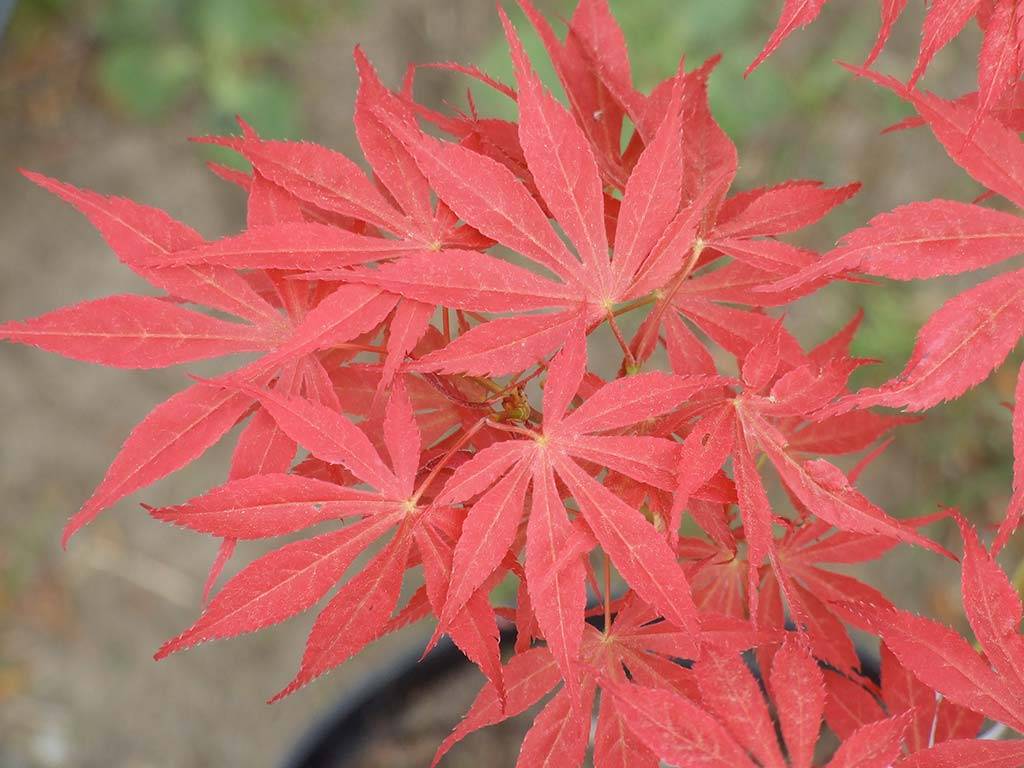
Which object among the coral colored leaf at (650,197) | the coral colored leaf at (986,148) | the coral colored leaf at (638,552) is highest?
the coral colored leaf at (986,148)

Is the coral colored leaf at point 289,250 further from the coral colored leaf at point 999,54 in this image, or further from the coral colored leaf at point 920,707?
the coral colored leaf at point 920,707

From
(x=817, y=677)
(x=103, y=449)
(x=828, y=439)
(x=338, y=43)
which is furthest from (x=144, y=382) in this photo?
(x=817, y=677)

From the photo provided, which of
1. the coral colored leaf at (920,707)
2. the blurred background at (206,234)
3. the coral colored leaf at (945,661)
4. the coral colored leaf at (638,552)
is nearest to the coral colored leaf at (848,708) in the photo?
the coral colored leaf at (920,707)

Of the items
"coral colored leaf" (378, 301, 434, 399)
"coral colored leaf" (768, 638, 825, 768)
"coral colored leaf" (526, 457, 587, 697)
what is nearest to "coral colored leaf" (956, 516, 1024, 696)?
"coral colored leaf" (768, 638, 825, 768)

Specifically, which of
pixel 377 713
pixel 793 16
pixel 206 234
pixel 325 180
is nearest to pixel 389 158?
pixel 325 180

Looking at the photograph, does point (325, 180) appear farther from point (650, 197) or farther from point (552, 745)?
point (552, 745)

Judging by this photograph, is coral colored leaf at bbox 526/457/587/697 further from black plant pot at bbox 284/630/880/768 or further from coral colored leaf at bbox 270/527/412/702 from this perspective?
black plant pot at bbox 284/630/880/768

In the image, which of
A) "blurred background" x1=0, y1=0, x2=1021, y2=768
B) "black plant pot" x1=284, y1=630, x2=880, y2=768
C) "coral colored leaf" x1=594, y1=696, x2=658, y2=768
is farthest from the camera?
"blurred background" x1=0, y1=0, x2=1021, y2=768
